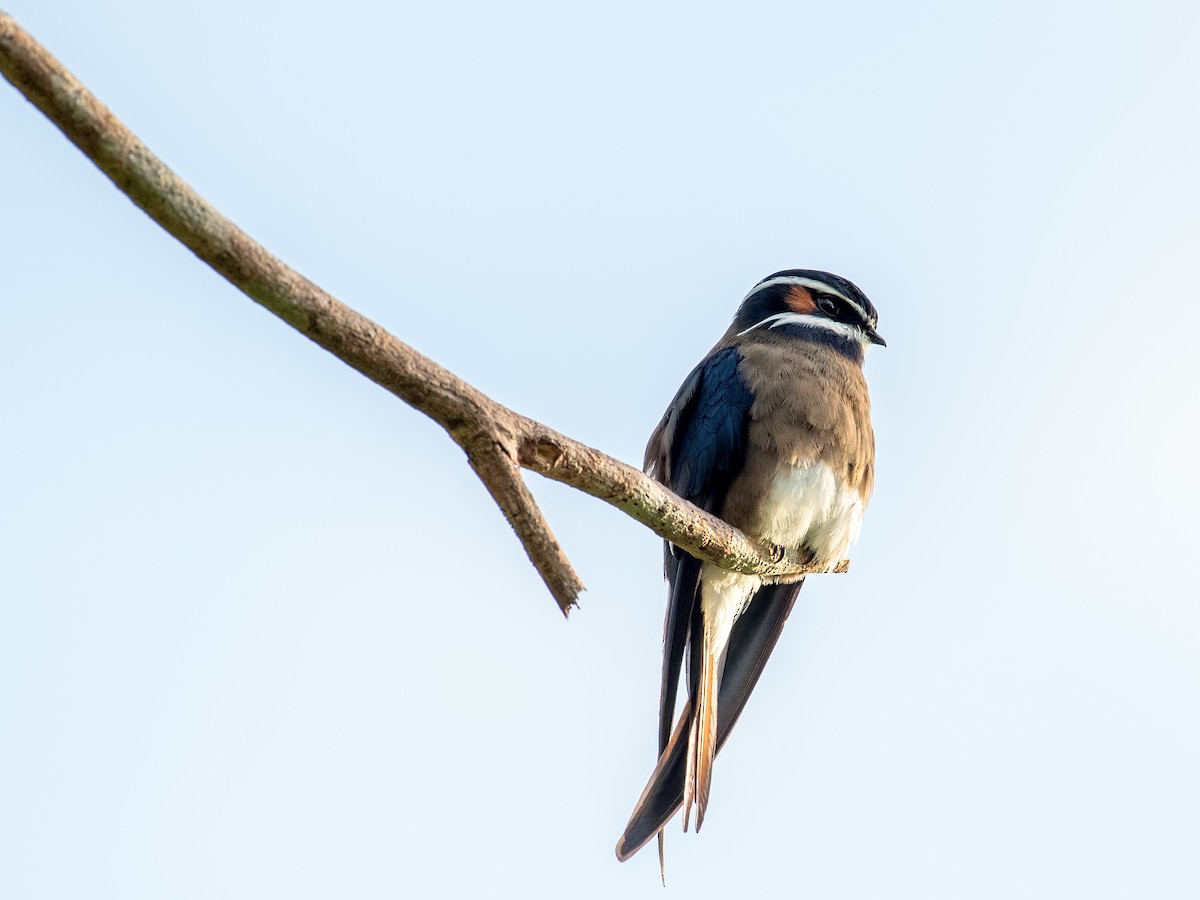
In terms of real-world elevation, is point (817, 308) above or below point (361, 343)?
above

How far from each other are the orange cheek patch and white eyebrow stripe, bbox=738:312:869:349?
4 cm

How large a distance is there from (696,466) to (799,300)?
1514 mm

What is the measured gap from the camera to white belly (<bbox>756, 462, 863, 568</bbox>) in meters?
6.06

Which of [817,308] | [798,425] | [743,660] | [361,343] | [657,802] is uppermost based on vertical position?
[817,308]

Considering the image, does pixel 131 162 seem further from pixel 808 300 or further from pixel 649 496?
pixel 808 300

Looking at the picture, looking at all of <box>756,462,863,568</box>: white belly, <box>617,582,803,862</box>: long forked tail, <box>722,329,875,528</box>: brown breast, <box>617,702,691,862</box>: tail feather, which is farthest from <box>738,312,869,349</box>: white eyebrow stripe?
<box>617,702,691,862</box>: tail feather

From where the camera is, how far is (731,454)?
6.21 m

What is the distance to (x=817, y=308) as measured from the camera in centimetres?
728

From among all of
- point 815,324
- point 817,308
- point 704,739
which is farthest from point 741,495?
point 817,308

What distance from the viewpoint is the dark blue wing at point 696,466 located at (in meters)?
6.22

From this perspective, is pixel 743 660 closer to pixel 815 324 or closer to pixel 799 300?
pixel 815 324

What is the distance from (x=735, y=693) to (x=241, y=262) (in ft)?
14.3

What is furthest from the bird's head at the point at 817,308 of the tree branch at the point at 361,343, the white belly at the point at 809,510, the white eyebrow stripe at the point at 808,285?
the tree branch at the point at 361,343

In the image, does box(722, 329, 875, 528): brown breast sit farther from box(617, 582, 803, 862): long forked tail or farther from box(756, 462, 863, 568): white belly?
box(617, 582, 803, 862): long forked tail
